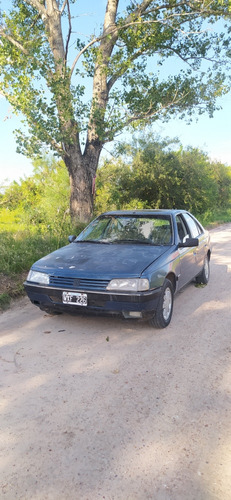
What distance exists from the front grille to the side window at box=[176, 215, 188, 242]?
1.77 meters

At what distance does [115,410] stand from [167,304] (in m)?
2.01

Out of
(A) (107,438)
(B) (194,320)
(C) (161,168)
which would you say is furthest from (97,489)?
(C) (161,168)

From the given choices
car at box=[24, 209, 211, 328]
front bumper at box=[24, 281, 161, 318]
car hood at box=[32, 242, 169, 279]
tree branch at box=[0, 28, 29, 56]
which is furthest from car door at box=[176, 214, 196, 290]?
tree branch at box=[0, 28, 29, 56]

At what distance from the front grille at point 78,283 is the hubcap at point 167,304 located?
0.90m

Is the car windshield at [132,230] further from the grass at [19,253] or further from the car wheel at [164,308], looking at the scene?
the grass at [19,253]

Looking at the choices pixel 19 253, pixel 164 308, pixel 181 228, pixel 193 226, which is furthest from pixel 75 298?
pixel 19 253

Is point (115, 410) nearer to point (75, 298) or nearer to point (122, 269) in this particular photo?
point (75, 298)

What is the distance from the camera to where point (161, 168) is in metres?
17.1

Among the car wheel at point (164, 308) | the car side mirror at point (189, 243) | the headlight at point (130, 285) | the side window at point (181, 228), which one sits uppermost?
the side window at point (181, 228)

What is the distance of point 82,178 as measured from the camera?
1109cm

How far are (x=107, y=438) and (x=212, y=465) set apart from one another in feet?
2.31

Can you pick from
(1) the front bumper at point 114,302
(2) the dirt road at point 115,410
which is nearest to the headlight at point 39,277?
(1) the front bumper at point 114,302

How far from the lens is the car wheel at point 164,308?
4375 millimetres

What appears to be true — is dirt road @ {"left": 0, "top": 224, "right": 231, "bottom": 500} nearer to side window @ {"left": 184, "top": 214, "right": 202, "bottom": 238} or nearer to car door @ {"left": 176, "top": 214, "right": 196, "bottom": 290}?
car door @ {"left": 176, "top": 214, "right": 196, "bottom": 290}
